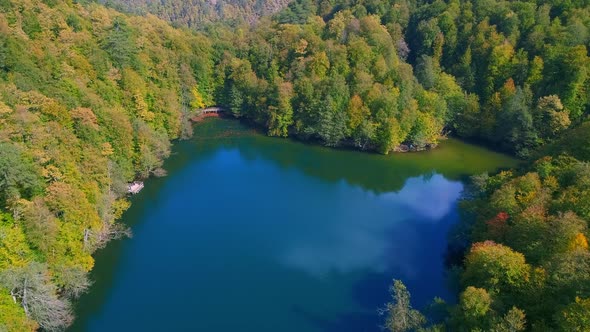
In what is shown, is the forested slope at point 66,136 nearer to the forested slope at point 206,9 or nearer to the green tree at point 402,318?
the green tree at point 402,318

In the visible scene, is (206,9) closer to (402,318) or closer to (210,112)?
(210,112)

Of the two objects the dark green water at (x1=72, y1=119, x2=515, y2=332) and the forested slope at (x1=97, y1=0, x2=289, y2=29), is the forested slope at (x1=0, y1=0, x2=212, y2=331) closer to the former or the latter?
the dark green water at (x1=72, y1=119, x2=515, y2=332)

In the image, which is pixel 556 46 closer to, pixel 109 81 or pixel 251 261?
pixel 251 261

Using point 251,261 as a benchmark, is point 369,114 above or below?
above

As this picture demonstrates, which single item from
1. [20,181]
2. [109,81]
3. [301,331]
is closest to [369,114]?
[109,81]

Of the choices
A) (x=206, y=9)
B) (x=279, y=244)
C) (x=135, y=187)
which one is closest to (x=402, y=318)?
(x=279, y=244)

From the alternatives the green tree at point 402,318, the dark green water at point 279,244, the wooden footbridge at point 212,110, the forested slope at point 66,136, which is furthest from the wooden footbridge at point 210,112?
the green tree at point 402,318
